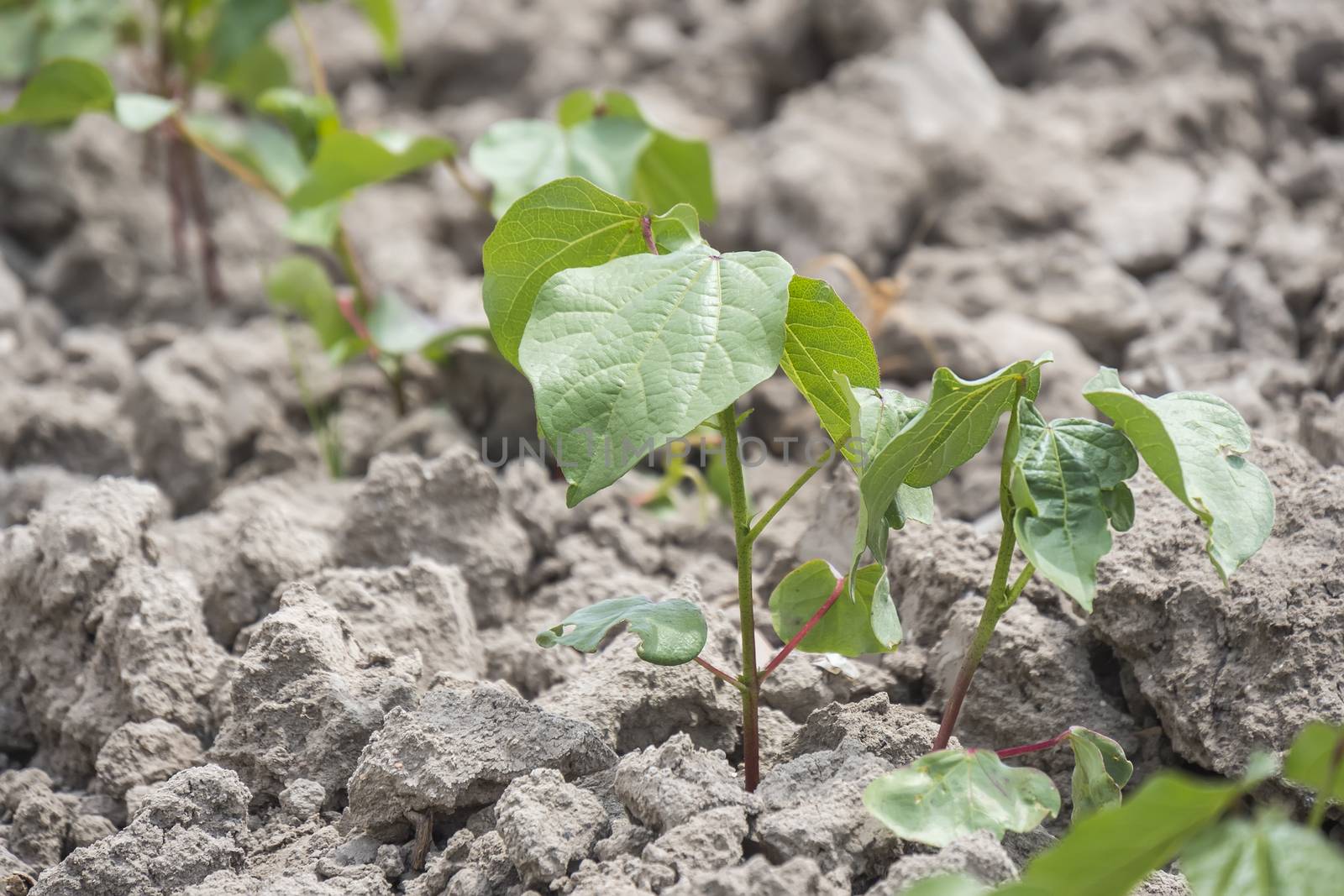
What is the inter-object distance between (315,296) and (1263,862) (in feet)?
6.41

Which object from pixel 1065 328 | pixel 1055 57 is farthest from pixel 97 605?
pixel 1055 57

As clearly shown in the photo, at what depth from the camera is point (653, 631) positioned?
3.85 ft

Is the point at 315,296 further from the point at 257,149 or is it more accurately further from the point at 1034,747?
the point at 1034,747

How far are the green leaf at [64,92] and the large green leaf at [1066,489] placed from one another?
6.29ft

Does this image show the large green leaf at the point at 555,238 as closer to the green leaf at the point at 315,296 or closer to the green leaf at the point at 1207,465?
the green leaf at the point at 1207,465

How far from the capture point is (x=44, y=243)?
2926 millimetres

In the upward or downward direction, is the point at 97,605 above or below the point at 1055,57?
below

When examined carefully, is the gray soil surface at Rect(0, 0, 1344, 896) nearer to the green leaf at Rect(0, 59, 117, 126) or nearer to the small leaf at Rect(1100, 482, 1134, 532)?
the small leaf at Rect(1100, 482, 1134, 532)

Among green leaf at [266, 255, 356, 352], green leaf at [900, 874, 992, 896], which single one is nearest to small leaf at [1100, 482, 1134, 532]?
green leaf at [900, 874, 992, 896]

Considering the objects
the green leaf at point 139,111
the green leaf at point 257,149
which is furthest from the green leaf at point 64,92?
the green leaf at point 257,149

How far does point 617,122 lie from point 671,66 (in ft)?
2.94

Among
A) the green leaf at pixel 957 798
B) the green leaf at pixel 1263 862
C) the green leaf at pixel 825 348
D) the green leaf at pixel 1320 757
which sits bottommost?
the green leaf at pixel 957 798

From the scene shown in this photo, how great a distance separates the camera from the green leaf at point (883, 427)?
1.14 m

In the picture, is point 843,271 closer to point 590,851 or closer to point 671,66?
point 671,66
